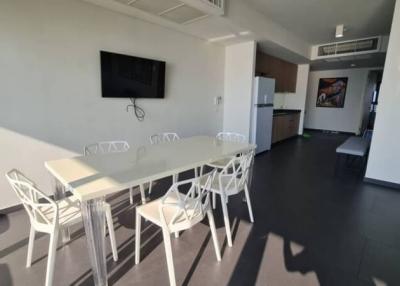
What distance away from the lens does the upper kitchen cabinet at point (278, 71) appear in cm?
520

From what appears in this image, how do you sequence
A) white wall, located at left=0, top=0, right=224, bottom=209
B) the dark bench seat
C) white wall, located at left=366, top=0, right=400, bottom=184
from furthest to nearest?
1. the dark bench seat
2. white wall, located at left=366, top=0, right=400, bottom=184
3. white wall, located at left=0, top=0, right=224, bottom=209

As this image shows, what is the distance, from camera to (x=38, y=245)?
1850mm

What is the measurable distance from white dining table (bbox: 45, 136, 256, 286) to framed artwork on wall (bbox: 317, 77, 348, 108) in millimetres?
7243

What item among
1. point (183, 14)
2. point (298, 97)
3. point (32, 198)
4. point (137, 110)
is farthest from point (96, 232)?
point (298, 97)

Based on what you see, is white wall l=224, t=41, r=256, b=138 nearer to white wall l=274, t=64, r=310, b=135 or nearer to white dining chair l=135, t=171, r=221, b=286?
white wall l=274, t=64, r=310, b=135

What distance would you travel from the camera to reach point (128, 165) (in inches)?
66.4

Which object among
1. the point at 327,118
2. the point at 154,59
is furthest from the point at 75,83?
the point at 327,118

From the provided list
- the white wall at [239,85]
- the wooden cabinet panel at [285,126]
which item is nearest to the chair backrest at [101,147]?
the white wall at [239,85]

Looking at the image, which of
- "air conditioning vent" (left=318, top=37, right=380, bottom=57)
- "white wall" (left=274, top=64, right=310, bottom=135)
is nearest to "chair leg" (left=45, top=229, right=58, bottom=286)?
"air conditioning vent" (left=318, top=37, right=380, bottom=57)

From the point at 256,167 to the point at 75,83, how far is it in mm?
3132

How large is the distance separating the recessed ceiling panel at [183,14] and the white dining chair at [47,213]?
2.44 m

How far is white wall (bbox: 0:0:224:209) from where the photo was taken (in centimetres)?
220

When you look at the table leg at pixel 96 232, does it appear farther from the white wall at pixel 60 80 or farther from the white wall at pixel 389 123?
the white wall at pixel 389 123

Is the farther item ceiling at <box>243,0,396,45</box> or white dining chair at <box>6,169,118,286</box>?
ceiling at <box>243,0,396,45</box>
